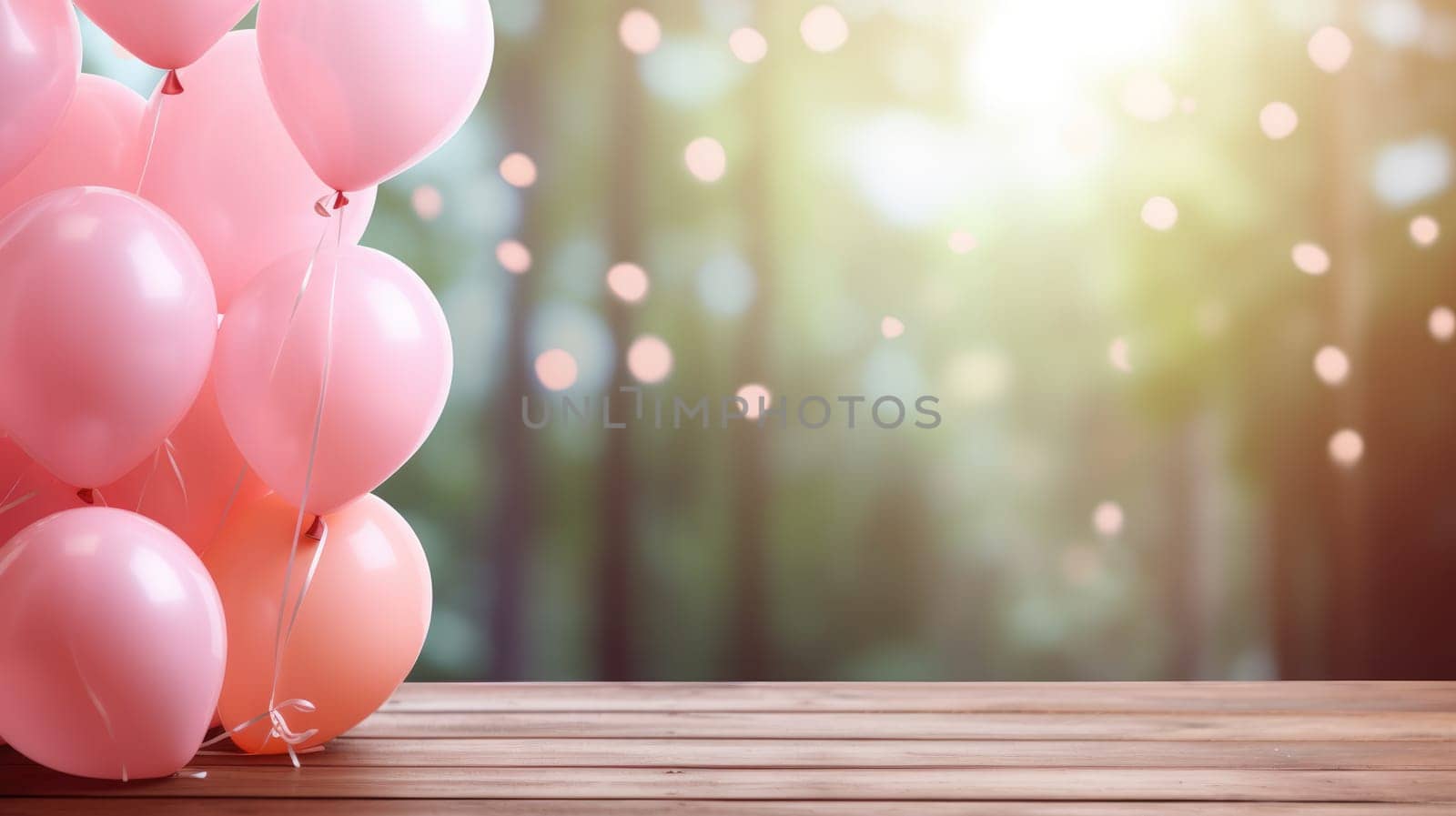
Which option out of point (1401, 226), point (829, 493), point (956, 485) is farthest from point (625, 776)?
point (1401, 226)

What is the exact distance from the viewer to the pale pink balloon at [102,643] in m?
1.07

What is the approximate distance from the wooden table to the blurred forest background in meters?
0.14

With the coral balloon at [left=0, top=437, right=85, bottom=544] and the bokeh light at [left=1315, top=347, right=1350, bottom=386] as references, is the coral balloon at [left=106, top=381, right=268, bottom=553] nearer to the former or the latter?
the coral balloon at [left=0, top=437, right=85, bottom=544]

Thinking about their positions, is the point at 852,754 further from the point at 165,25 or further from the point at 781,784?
the point at 165,25

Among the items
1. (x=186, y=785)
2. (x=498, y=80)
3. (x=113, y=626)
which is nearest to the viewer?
(x=113, y=626)

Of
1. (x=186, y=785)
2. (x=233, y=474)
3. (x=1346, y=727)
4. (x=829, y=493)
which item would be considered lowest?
(x=1346, y=727)

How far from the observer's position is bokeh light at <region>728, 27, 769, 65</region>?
1903mm

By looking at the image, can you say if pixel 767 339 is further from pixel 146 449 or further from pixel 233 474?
pixel 146 449

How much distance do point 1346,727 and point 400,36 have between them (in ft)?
4.91

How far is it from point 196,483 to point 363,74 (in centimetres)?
55

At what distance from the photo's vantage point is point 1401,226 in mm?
1927

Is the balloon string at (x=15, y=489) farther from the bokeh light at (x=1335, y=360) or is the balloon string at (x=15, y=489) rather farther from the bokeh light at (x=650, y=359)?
the bokeh light at (x=1335, y=360)

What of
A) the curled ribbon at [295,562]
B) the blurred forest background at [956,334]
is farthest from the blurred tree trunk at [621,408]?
the curled ribbon at [295,562]

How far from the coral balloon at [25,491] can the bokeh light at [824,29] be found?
131 cm
